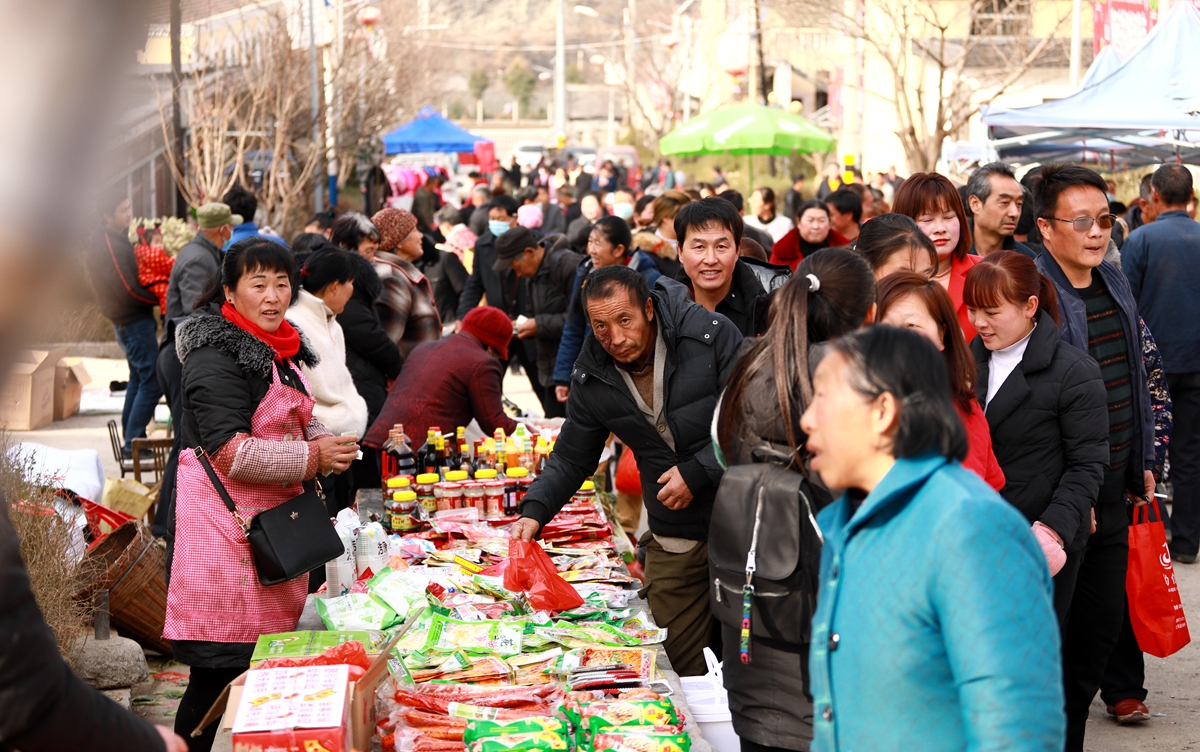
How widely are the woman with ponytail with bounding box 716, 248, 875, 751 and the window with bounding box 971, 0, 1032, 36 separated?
17444 millimetres

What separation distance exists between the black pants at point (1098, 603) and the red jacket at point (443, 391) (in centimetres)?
314

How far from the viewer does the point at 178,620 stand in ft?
12.2

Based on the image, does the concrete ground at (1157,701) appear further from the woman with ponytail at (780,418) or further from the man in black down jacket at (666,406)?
the woman with ponytail at (780,418)

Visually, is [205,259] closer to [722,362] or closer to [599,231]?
[599,231]

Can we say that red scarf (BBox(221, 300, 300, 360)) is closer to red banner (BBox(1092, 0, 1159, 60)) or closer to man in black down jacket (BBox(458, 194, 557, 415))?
man in black down jacket (BBox(458, 194, 557, 415))

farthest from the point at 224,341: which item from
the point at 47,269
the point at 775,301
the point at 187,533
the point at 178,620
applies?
the point at 47,269

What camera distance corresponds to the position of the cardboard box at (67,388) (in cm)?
1100

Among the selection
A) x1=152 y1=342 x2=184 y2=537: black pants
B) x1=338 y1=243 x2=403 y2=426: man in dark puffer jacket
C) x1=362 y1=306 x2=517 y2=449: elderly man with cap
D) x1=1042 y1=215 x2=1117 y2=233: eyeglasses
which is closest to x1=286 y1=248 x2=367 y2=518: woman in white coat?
x1=362 y1=306 x2=517 y2=449: elderly man with cap

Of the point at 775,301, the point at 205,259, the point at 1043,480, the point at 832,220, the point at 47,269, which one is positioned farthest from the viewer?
the point at 832,220

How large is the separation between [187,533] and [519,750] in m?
1.51

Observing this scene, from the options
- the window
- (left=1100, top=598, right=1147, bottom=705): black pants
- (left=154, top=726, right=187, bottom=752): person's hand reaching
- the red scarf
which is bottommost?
(left=1100, top=598, right=1147, bottom=705): black pants

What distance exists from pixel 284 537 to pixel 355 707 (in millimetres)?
955

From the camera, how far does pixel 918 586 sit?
5.88 feet

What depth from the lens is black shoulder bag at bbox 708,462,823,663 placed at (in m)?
2.48
